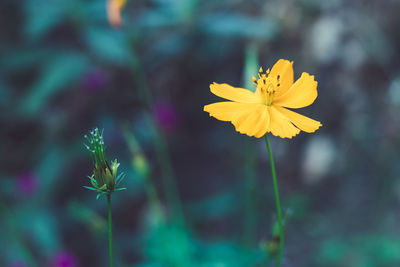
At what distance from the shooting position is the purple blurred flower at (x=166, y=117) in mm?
1901

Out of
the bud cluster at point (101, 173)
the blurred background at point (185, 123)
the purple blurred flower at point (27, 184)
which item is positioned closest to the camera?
the bud cluster at point (101, 173)

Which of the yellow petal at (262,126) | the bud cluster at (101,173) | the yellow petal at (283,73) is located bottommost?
the bud cluster at (101,173)

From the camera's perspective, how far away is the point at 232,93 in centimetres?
74

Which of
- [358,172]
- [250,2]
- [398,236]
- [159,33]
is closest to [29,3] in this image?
→ [159,33]

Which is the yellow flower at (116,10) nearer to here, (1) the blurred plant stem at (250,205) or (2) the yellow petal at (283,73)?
(2) the yellow petal at (283,73)

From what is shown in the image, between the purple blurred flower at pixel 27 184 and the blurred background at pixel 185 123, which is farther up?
the blurred background at pixel 185 123

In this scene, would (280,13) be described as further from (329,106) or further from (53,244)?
(53,244)

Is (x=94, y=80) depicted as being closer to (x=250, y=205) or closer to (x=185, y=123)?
(x=185, y=123)

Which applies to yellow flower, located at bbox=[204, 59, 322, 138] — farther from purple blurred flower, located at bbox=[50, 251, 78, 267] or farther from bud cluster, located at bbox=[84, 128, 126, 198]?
purple blurred flower, located at bbox=[50, 251, 78, 267]

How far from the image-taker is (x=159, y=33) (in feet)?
6.47

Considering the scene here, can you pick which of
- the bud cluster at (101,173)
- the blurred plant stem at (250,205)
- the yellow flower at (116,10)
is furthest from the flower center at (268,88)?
the blurred plant stem at (250,205)

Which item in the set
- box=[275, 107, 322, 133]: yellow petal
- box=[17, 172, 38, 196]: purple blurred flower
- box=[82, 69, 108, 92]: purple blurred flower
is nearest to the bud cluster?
box=[275, 107, 322, 133]: yellow petal

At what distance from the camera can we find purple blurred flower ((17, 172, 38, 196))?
155 centimetres

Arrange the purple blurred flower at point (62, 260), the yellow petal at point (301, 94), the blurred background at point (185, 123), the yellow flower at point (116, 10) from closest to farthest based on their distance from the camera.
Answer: the yellow petal at point (301, 94), the yellow flower at point (116, 10), the purple blurred flower at point (62, 260), the blurred background at point (185, 123)
